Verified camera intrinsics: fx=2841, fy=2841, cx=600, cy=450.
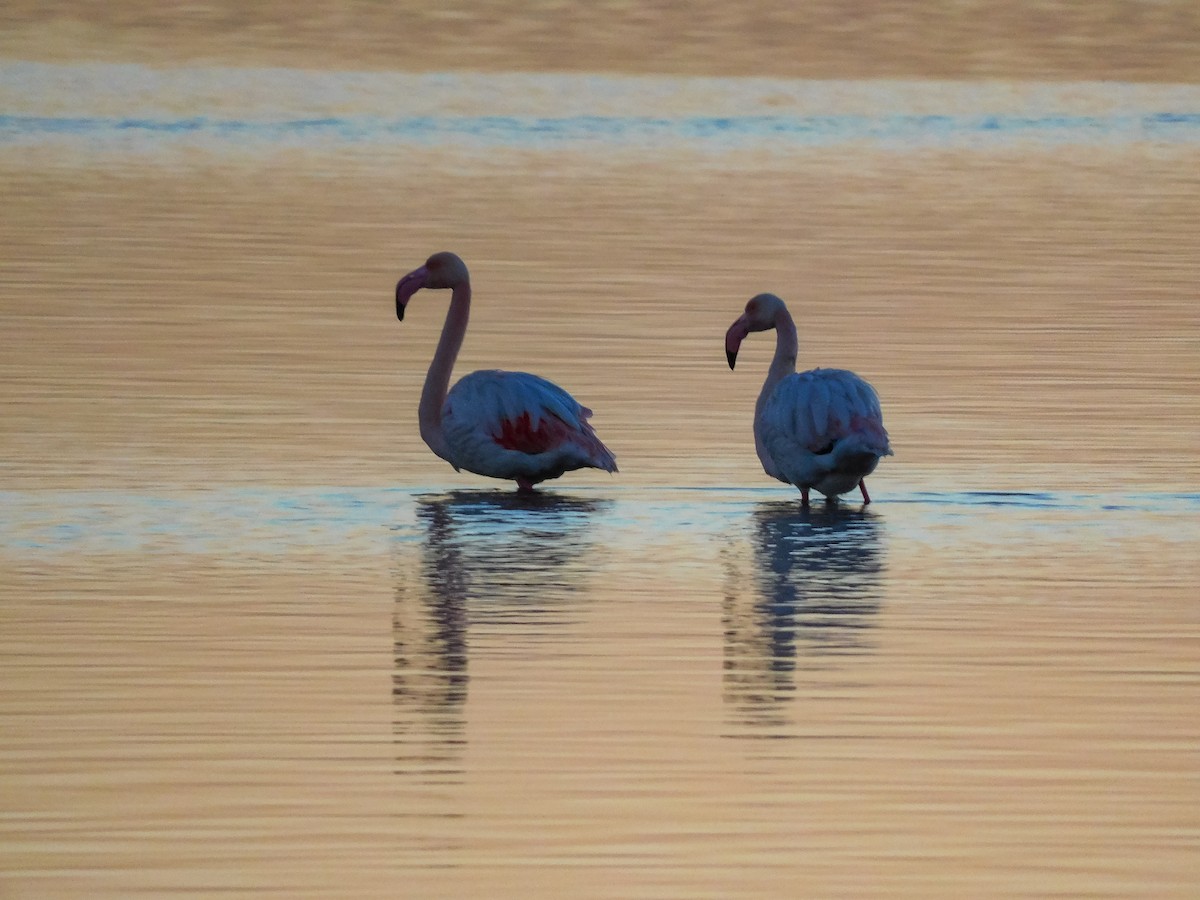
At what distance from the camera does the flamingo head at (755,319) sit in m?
12.1

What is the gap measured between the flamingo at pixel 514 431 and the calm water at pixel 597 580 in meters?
0.18

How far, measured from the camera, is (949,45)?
51062 millimetres

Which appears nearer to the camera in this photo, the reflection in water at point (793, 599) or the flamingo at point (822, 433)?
the reflection in water at point (793, 599)

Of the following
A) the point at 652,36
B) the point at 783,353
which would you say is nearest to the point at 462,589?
the point at 783,353

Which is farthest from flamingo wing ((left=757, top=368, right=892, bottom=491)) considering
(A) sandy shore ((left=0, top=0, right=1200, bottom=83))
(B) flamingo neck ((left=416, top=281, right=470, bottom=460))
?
(A) sandy shore ((left=0, top=0, right=1200, bottom=83))

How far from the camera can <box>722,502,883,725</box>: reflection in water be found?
305 inches

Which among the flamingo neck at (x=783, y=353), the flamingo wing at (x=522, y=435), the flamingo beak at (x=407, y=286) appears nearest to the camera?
the flamingo wing at (x=522, y=435)

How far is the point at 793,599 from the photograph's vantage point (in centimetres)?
890

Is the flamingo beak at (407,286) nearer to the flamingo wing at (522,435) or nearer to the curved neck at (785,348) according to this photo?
the flamingo wing at (522,435)

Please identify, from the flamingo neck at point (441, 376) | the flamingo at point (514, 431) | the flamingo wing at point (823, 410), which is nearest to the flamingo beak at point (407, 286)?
the flamingo neck at point (441, 376)

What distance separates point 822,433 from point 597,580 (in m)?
1.80

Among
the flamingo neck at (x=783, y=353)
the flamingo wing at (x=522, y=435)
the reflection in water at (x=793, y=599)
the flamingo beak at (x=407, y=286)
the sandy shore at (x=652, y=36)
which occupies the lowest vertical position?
the reflection in water at (x=793, y=599)

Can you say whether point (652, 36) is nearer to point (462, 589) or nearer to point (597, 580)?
point (597, 580)

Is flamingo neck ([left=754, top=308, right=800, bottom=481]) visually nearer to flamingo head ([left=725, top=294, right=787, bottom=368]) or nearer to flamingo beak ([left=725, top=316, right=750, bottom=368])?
flamingo head ([left=725, top=294, right=787, bottom=368])
